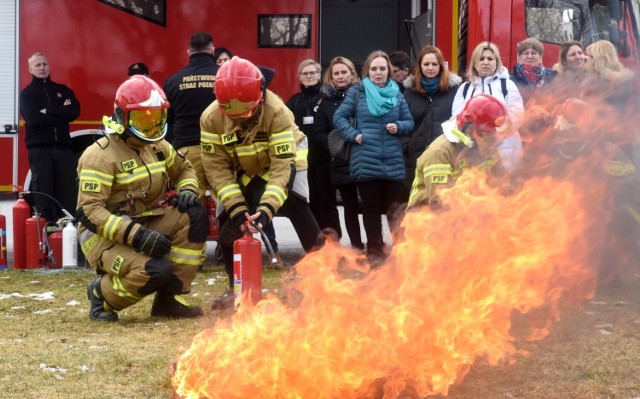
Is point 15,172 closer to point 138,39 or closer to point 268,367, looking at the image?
point 138,39

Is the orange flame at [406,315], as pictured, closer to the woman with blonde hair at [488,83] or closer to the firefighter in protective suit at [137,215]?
the firefighter in protective suit at [137,215]

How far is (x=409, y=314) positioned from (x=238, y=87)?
2.36 m

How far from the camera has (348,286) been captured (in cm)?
507

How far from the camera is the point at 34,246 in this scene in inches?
403

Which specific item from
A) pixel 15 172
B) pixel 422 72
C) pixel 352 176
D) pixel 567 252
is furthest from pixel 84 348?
pixel 15 172

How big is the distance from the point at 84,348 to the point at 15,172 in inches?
226

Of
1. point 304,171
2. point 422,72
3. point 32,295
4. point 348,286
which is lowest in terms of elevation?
point 32,295

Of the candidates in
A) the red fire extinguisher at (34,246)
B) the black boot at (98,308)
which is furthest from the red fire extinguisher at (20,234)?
the black boot at (98,308)

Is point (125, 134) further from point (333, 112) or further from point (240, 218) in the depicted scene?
point (333, 112)

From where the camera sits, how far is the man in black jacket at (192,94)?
964 centimetres

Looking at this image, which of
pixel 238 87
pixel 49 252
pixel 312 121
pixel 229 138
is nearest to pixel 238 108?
pixel 238 87

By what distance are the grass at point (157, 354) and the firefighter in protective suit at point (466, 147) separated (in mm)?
1114

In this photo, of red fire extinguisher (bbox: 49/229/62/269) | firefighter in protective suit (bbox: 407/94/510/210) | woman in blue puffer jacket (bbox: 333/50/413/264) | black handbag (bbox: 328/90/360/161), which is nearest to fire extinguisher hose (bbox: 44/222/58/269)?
red fire extinguisher (bbox: 49/229/62/269)

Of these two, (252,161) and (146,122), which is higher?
(146,122)
